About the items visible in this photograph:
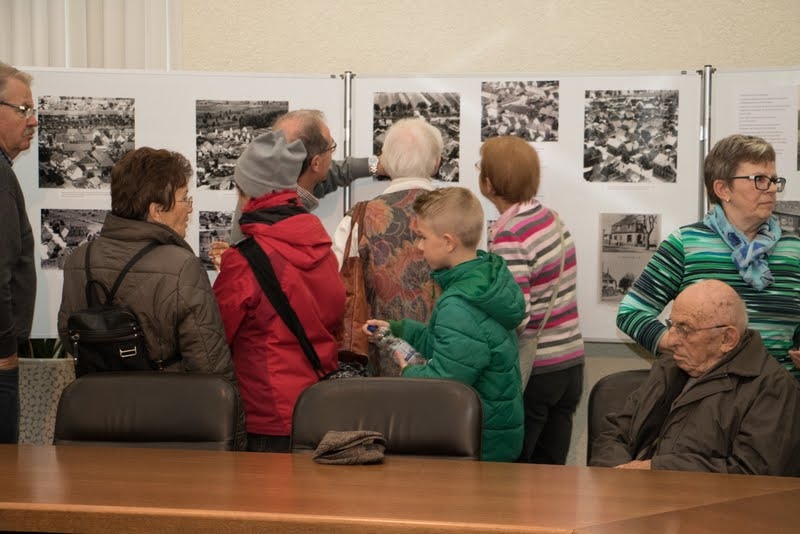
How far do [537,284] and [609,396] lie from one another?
2.35 ft

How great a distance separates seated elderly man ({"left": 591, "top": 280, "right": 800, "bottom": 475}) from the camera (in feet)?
8.38

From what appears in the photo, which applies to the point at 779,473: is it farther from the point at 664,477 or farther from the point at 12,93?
the point at 12,93

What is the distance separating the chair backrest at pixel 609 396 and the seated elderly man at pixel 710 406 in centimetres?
6

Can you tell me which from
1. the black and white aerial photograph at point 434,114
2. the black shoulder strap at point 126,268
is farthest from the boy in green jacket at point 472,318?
the black and white aerial photograph at point 434,114

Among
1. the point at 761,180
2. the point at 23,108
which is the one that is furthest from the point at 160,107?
the point at 761,180

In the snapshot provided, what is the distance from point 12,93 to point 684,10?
111 inches

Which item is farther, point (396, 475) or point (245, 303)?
point (245, 303)

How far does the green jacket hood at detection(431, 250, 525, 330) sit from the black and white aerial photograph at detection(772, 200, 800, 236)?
5.07ft

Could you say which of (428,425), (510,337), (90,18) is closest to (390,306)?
(510,337)

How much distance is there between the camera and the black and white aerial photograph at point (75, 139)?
4238 millimetres

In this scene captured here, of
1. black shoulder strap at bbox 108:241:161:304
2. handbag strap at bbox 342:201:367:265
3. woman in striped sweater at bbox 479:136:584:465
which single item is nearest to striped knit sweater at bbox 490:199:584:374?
woman in striped sweater at bbox 479:136:584:465

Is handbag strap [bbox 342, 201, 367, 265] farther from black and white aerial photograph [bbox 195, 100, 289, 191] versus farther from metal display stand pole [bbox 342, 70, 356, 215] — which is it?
black and white aerial photograph [bbox 195, 100, 289, 191]

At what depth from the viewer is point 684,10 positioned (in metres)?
4.32

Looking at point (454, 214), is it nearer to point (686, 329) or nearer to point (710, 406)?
point (686, 329)
